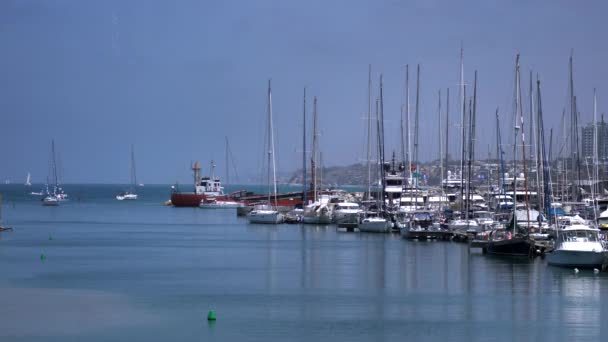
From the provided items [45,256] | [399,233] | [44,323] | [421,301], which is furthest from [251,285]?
[399,233]

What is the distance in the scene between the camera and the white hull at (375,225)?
8275 centimetres

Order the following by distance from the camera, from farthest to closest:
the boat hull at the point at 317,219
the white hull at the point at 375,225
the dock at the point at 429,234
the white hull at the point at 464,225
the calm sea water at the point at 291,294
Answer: the boat hull at the point at 317,219
the white hull at the point at 375,225
the dock at the point at 429,234
the white hull at the point at 464,225
the calm sea water at the point at 291,294

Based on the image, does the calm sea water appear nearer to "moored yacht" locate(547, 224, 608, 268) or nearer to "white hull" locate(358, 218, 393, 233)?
"moored yacht" locate(547, 224, 608, 268)

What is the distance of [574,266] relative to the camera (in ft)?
166

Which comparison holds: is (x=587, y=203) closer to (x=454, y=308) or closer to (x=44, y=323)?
(x=454, y=308)

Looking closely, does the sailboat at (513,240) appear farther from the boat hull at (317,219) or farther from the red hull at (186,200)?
the red hull at (186,200)

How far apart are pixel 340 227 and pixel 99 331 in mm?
58379

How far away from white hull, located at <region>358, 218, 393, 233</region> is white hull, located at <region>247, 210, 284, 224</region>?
16548 mm

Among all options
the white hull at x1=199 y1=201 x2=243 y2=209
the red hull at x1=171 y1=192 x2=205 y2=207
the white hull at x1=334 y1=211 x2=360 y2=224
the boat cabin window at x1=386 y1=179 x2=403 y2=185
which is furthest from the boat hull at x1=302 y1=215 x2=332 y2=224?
the red hull at x1=171 y1=192 x2=205 y2=207

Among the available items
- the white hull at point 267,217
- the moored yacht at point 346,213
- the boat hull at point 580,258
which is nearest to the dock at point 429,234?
the moored yacht at point 346,213

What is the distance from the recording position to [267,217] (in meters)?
100

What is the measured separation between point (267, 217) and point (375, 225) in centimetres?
1949

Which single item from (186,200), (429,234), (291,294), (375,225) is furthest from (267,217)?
(186,200)

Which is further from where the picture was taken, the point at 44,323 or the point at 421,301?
the point at 421,301
